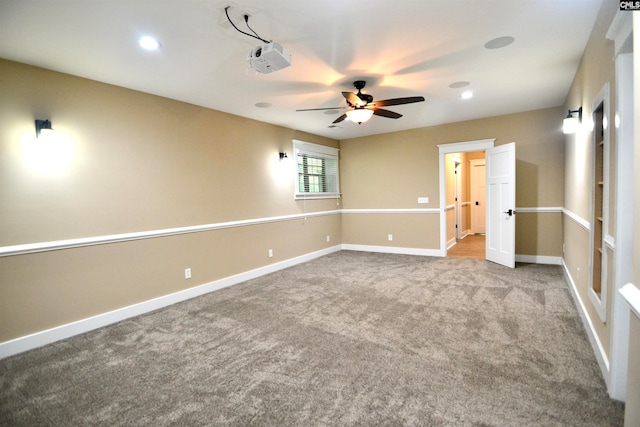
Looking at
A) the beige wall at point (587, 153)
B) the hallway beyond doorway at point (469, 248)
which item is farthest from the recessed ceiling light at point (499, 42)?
the hallway beyond doorway at point (469, 248)

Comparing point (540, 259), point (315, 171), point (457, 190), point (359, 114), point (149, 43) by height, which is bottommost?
point (540, 259)

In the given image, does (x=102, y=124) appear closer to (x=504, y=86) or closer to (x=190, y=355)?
(x=190, y=355)

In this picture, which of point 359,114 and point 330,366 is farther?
point 359,114

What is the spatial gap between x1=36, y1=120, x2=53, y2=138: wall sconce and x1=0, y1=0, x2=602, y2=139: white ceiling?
20.8 inches

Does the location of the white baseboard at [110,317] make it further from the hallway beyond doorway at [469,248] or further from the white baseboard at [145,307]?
the hallway beyond doorway at [469,248]

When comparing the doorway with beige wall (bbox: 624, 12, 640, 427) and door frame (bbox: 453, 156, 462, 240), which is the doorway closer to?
door frame (bbox: 453, 156, 462, 240)

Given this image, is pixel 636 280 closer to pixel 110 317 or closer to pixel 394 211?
pixel 110 317

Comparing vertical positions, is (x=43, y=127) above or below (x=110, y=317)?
above

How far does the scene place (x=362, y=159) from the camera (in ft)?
22.4

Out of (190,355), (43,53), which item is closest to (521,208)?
(190,355)

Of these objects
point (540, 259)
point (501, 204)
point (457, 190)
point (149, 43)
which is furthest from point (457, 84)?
point (457, 190)

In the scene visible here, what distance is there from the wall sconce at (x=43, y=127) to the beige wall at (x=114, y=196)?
→ 66mm

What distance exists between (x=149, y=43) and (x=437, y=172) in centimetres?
510

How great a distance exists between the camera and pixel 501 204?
16.7ft
